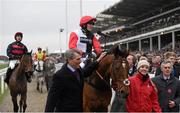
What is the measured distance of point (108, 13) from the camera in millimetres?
56000

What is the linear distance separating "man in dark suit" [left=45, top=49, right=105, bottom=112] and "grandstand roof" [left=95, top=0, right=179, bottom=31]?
39.0 m

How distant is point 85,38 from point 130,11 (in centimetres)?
4529

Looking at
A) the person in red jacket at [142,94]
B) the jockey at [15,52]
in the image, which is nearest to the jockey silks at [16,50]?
the jockey at [15,52]

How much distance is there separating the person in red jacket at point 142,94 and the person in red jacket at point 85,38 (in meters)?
1.52

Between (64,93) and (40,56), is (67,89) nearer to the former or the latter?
(64,93)

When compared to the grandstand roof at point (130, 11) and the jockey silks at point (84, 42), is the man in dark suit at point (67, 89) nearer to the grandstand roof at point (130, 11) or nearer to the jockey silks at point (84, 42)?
the jockey silks at point (84, 42)

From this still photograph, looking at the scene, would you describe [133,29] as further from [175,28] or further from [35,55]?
[35,55]

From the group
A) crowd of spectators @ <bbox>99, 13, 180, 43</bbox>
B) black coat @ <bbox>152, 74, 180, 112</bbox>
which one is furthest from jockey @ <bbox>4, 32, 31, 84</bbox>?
crowd of spectators @ <bbox>99, 13, 180, 43</bbox>

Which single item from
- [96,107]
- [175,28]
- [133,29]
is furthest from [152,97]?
[133,29]

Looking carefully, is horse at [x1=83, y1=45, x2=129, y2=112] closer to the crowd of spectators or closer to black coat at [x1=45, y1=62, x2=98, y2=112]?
black coat at [x1=45, y1=62, x2=98, y2=112]

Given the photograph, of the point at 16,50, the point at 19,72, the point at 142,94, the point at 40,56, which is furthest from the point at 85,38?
the point at 40,56

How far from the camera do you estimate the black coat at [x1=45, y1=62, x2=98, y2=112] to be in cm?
432

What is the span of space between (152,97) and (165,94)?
22.4 inches

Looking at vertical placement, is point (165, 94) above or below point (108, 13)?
below
